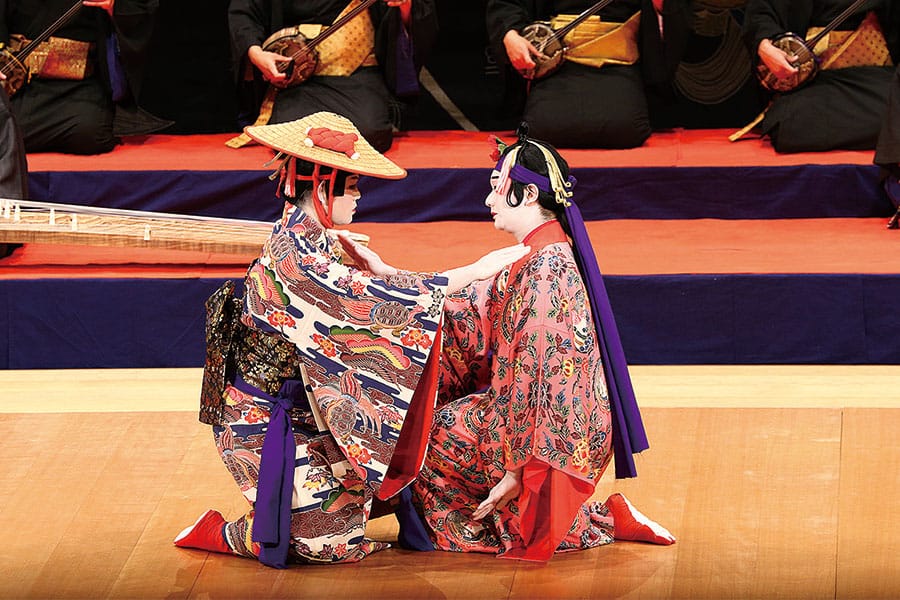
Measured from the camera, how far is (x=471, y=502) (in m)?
3.57

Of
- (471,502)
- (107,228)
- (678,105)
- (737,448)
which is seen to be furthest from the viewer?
(678,105)

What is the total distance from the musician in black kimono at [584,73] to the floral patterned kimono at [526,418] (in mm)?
2132

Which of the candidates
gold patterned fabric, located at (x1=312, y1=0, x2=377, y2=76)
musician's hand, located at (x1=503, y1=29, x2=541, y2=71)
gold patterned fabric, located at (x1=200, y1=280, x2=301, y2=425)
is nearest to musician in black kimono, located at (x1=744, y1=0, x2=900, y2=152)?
musician's hand, located at (x1=503, y1=29, x2=541, y2=71)

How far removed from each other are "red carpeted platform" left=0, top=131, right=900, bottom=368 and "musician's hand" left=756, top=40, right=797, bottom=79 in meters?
0.26

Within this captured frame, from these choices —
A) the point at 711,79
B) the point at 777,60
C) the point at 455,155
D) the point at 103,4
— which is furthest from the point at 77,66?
the point at 777,60

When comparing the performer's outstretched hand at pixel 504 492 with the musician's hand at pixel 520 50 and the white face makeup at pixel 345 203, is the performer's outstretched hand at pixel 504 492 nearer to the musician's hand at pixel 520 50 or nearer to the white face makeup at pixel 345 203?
the white face makeup at pixel 345 203

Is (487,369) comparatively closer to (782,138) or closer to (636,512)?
(636,512)

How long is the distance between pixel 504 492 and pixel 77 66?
3039 mm

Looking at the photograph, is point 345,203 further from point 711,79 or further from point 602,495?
point 711,79

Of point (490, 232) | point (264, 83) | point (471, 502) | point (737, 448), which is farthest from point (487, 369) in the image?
point (264, 83)

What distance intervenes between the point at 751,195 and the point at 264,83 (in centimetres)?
178

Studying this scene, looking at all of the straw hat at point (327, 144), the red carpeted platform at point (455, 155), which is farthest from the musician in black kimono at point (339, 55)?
the straw hat at point (327, 144)

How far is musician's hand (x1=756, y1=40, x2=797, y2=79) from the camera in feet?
18.3

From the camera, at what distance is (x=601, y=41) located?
5.76 metres
